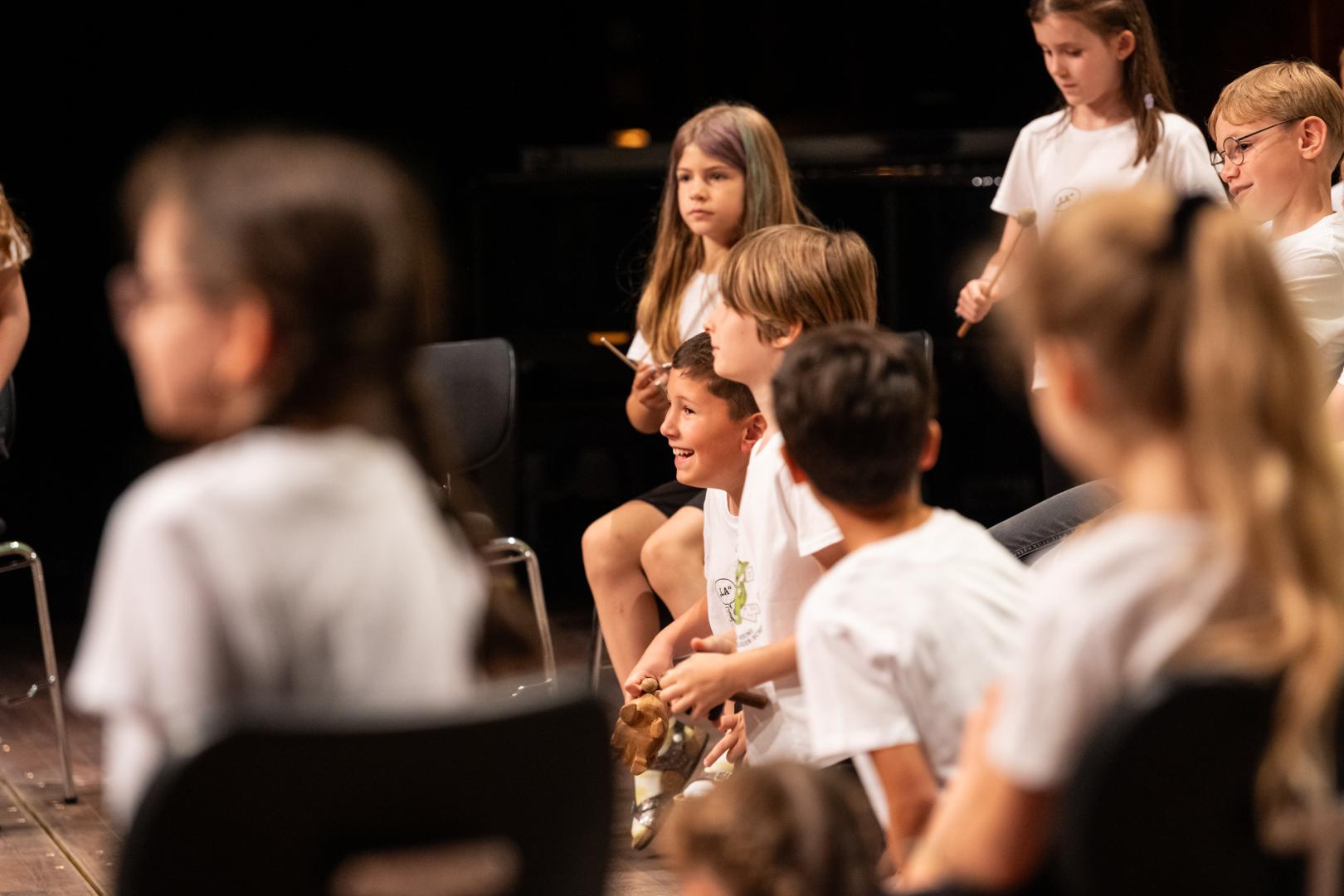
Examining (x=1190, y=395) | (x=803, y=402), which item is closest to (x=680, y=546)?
(x=803, y=402)

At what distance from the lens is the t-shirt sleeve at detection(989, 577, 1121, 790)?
1.04 meters

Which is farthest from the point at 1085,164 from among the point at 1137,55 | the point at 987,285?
the point at 987,285

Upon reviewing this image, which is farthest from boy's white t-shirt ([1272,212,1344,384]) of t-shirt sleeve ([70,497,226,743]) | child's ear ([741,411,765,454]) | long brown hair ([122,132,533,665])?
t-shirt sleeve ([70,497,226,743])

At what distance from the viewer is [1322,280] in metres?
2.62

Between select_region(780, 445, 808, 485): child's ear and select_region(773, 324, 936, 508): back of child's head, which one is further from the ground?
select_region(773, 324, 936, 508): back of child's head

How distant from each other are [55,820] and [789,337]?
5.33ft

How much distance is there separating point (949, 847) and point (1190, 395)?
333 mm

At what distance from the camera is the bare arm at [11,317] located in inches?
128

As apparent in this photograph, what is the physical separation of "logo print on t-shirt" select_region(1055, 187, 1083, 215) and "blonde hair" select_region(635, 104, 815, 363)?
18.9 inches

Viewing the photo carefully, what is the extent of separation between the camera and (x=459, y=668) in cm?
112

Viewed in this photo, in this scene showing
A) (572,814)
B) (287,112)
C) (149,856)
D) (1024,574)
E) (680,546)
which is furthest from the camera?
(287,112)

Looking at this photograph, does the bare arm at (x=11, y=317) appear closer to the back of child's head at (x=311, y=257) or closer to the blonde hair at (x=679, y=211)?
the blonde hair at (x=679, y=211)

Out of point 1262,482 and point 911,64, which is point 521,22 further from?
point 1262,482

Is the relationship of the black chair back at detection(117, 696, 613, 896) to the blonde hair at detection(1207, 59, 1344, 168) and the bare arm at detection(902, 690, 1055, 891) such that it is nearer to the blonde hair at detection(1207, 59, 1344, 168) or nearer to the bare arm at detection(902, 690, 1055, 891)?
the bare arm at detection(902, 690, 1055, 891)
